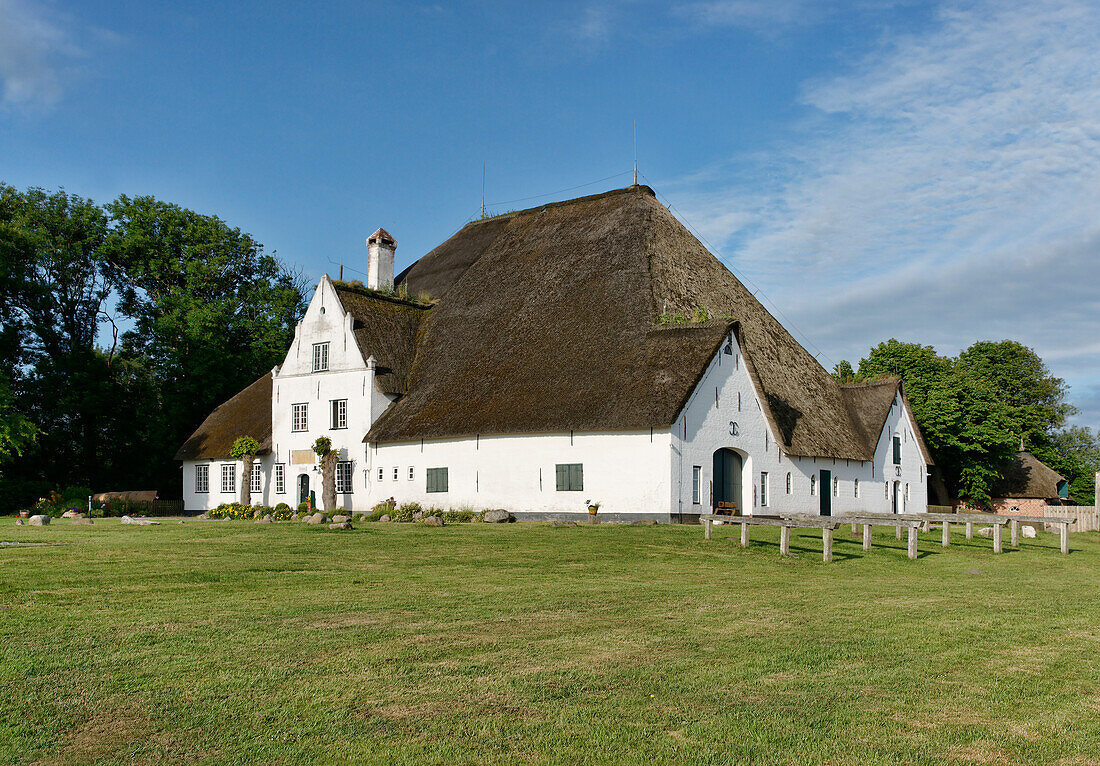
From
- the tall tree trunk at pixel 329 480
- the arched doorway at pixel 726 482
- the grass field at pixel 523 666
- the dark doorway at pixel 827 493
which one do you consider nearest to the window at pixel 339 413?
the tall tree trunk at pixel 329 480

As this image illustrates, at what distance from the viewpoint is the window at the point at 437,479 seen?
34.6m

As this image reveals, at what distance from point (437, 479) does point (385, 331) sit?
7980 millimetres

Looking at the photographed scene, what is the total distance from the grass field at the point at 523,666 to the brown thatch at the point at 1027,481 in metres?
45.1

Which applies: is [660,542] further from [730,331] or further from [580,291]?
[580,291]

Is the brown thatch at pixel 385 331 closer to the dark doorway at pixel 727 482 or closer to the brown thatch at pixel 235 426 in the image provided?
the brown thatch at pixel 235 426

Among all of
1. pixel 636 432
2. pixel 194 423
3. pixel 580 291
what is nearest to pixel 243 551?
pixel 636 432

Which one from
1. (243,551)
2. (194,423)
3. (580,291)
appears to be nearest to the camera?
(243,551)

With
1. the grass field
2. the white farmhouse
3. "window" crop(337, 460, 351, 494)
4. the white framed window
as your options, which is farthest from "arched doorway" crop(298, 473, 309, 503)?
the grass field

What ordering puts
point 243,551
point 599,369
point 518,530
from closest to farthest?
point 243,551
point 518,530
point 599,369

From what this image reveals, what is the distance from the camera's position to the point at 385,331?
39438 mm

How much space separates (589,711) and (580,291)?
30526mm

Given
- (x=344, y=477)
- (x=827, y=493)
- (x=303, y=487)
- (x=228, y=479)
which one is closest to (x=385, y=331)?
(x=344, y=477)

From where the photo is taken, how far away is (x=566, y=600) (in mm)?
11938

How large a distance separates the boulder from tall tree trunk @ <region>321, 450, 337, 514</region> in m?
8.60
